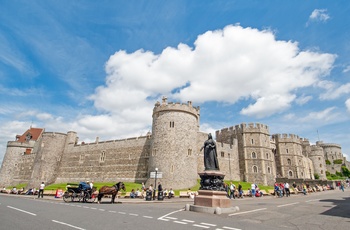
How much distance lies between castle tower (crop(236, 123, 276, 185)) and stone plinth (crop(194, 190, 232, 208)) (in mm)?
35067

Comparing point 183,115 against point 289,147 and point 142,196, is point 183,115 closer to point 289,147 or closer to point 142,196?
point 142,196

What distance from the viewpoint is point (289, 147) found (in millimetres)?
A: 53781

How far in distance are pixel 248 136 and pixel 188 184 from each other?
21720mm

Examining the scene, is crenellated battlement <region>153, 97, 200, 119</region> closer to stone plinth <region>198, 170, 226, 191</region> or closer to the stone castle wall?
the stone castle wall

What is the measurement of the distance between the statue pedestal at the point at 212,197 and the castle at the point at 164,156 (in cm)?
1819

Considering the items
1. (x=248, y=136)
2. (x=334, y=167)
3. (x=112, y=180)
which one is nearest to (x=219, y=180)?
(x=112, y=180)

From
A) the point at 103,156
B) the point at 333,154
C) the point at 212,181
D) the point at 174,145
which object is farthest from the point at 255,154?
the point at 333,154

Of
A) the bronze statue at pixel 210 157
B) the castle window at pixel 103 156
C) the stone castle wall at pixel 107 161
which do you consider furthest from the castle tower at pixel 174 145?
the bronze statue at pixel 210 157

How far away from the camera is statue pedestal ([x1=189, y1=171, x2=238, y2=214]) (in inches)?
457

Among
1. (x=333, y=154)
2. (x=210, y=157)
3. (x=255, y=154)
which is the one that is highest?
(x=333, y=154)

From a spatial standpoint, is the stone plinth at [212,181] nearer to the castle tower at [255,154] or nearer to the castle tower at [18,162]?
the castle tower at [255,154]

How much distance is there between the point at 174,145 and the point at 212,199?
2047 cm

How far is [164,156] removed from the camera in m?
31.6

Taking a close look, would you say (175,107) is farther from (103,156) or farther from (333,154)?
(333,154)
